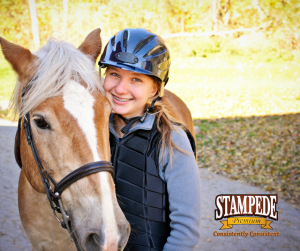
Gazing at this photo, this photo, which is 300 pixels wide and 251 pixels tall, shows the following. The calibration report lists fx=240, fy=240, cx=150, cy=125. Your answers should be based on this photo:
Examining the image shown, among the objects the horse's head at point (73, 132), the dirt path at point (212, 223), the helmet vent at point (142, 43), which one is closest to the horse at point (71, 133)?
the horse's head at point (73, 132)

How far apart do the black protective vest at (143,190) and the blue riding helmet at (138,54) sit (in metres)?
0.47

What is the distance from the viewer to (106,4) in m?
14.0

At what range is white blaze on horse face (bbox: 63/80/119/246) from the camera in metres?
1.16

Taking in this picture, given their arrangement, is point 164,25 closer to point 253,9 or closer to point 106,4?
point 106,4

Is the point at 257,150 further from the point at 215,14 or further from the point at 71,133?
the point at 215,14

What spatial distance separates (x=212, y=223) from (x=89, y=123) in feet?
11.7

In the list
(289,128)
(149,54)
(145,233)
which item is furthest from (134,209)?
(289,128)

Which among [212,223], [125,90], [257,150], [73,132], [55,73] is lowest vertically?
[212,223]

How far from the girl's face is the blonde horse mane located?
0.43ft

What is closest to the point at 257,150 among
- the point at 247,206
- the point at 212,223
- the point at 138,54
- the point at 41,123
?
the point at 247,206

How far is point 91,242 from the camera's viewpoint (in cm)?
123

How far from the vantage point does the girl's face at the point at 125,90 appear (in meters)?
1.75

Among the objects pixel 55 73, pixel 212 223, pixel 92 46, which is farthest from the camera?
pixel 212 223

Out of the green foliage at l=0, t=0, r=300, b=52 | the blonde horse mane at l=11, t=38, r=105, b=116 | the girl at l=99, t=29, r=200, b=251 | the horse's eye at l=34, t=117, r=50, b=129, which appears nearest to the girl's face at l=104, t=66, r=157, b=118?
the girl at l=99, t=29, r=200, b=251
